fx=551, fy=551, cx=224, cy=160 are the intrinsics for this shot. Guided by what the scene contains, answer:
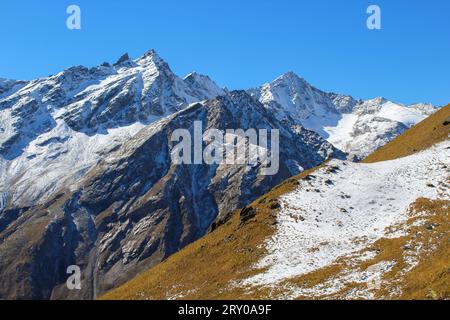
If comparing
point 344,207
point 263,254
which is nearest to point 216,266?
point 263,254

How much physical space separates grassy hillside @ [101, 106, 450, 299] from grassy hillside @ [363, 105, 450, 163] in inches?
795

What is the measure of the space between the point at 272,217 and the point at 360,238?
37.5ft

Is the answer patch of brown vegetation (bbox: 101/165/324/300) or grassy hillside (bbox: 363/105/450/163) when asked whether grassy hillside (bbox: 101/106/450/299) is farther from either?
grassy hillside (bbox: 363/105/450/163)

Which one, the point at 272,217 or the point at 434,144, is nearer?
the point at 272,217

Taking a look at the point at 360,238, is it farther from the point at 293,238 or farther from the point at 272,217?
the point at 272,217

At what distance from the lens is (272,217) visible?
62.2m

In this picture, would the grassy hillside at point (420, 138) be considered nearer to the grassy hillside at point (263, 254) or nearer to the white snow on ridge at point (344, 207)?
the white snow on ridge at point (344, 207)

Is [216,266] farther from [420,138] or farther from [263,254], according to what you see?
[420,138]

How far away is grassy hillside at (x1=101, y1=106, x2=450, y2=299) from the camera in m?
38.8

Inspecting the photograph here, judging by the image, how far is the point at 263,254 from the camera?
54.9 metres

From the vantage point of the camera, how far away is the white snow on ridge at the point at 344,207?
52031 millimetres

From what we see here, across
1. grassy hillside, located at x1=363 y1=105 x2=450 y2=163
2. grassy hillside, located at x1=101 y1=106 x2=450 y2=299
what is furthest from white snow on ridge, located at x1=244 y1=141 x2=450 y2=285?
grassy hillside, located at x1=363 y1=105 x2=450 y2=163

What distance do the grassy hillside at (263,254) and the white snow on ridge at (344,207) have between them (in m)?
1.55
